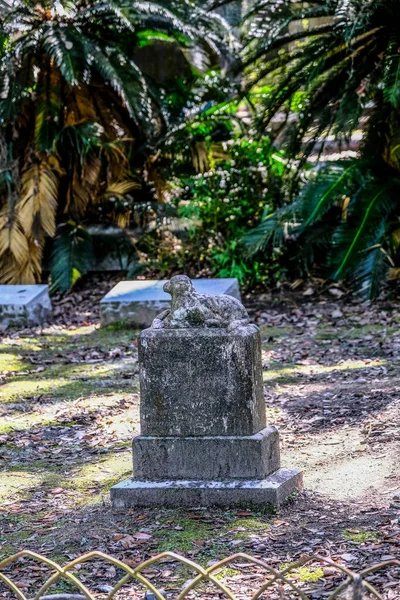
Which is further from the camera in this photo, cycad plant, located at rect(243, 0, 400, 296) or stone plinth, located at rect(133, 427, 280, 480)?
cycad plant, located at rect(243, 0, 400, 296)

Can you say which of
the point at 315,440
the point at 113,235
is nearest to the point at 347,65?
the point at 113,235

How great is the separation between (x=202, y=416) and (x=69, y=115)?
886 cm

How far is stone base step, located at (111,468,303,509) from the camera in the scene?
5.04 m

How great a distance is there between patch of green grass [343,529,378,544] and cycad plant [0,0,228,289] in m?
8.45

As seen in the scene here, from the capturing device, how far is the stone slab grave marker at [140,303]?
416 inches

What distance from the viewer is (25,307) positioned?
11.1 meters

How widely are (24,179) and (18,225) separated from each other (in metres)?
0.64

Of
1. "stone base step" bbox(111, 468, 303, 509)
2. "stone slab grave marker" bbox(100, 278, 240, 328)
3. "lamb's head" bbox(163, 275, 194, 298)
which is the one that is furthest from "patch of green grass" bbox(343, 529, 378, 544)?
"stone slab grave marker" bbox(100, 278, 240, 328)

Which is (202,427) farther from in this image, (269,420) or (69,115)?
(69,115)

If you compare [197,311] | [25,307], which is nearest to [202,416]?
[197,311]

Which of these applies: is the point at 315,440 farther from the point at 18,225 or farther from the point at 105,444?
the point at 18,225

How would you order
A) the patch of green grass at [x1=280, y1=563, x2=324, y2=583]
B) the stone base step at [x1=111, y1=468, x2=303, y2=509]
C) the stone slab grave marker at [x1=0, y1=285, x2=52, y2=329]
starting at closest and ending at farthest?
the patch of green grass at [x1=280, y1=563, x2=324, y2=583] → the stone base step at [x1=111, y1=468, x2=303, y2=509] → the stone slab grave marker at [x1=0, y1=285, x2=52, y2=329]

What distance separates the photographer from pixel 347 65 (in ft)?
39.3

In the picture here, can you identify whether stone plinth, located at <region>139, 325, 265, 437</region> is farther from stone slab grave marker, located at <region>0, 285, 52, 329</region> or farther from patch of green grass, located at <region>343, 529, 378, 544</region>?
stone slab grave marker, located at <region>0, 285, 52, 329</region>
